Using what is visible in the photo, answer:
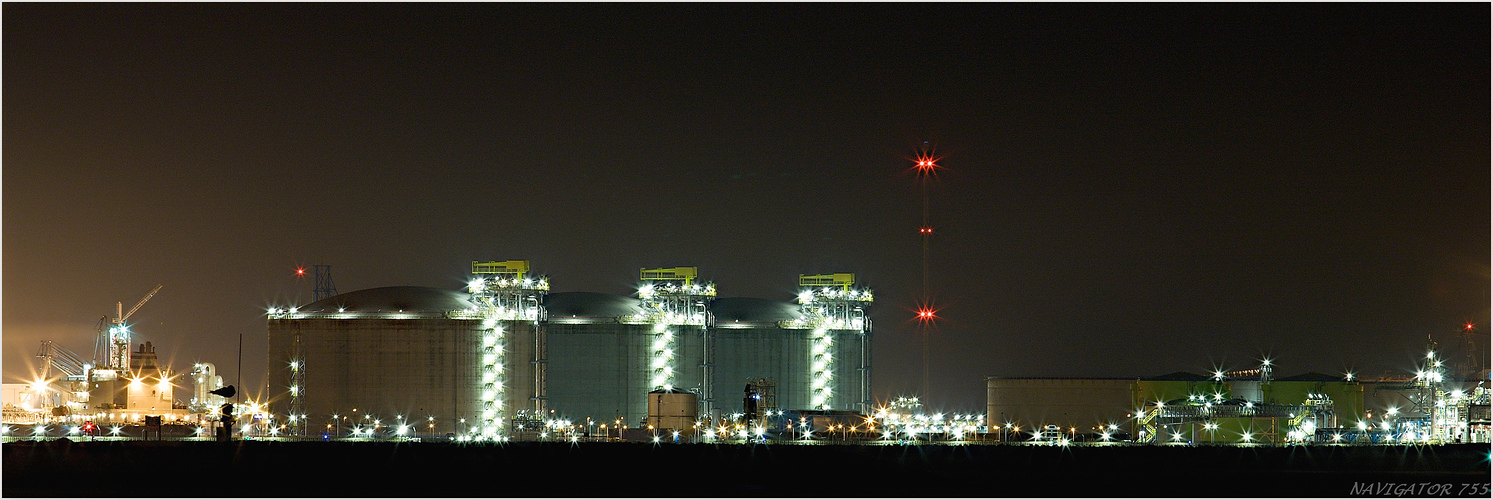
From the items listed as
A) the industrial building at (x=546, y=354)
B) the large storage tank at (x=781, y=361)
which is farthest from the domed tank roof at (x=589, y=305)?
the large storage tank at (x=781, y=361)

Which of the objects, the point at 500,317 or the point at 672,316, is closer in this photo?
the point at 500,317

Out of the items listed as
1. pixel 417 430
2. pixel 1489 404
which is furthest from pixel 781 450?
pixel 1489 404

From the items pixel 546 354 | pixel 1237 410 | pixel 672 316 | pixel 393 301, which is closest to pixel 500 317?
pixel 546 354

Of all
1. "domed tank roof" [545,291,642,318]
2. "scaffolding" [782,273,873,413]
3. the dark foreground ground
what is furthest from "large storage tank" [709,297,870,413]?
the dark foreground ground

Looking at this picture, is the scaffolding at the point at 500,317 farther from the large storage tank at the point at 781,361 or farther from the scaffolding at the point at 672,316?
the large storage tank at the point at 781,361

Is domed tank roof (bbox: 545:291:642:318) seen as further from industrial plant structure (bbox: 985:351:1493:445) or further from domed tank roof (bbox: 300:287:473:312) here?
industrial plant structure (bbox: 985:351:1493:445)

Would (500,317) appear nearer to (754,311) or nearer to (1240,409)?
(754,311)
